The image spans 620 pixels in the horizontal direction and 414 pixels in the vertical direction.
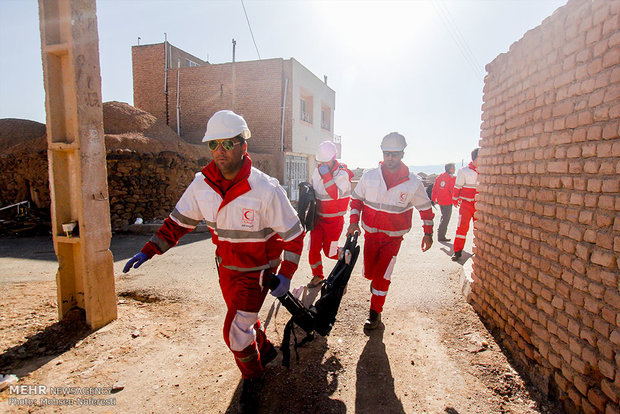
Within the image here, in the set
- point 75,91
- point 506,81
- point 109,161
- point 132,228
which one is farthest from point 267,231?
point 109,161

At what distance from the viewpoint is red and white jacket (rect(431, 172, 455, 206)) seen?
796 cm

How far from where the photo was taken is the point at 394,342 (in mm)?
3391

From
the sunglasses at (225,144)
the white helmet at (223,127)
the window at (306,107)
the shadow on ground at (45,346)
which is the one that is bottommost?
the shadow on ground at (45,346)

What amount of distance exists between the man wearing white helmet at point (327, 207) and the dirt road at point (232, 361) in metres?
0.63

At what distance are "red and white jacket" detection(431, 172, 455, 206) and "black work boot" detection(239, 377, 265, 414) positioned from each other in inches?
262

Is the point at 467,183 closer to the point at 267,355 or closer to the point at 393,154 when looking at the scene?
the point at 393,154

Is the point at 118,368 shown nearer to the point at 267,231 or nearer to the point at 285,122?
the point at 267,231

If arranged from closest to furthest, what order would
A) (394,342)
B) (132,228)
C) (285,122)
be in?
(394,342) → (132,228) → (285,122)

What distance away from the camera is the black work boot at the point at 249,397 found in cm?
241

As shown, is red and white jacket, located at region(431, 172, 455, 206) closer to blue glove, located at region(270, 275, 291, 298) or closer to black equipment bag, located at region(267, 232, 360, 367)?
black equipment bag, located at region(267, 232, 360, 367)

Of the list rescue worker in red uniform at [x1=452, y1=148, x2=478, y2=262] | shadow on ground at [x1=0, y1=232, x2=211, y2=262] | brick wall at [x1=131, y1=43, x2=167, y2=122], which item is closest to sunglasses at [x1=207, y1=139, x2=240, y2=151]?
rescue worker in red uniform at [x1=452, y1=148, x2=478, y2=262]

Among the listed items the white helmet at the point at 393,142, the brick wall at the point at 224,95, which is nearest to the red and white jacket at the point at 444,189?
the white helmet at the point at 393,142

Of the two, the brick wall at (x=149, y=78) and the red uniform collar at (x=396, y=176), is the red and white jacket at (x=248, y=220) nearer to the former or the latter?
the red uniform collar at (x=396, y=176)

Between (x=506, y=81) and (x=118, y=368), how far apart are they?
4.53m
